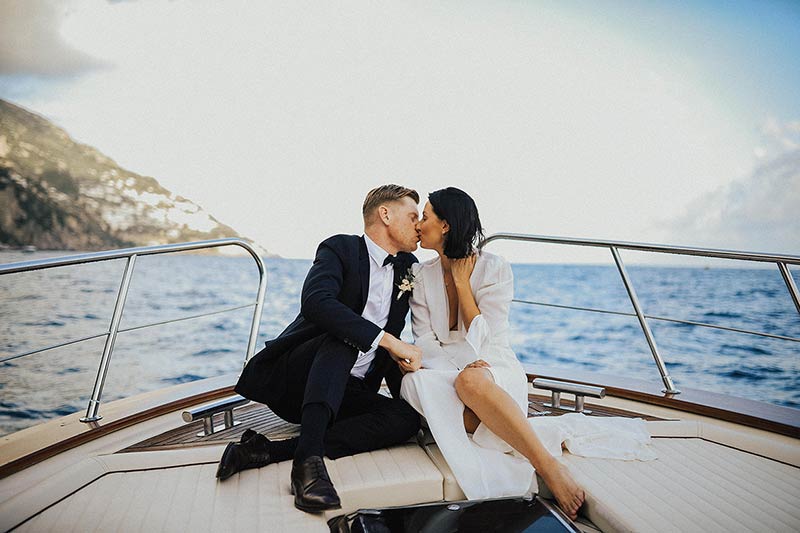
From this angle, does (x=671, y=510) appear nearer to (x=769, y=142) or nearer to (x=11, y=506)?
(x=11, y=506)

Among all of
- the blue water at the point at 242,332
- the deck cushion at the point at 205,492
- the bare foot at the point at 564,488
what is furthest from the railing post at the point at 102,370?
the blue water at the point at 242,332

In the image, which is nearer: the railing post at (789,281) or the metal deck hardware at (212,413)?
the metal deck hardware at (212,413)

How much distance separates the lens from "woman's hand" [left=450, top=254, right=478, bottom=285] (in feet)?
7.09

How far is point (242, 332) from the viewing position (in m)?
18.0

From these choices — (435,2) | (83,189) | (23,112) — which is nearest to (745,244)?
(435,2)

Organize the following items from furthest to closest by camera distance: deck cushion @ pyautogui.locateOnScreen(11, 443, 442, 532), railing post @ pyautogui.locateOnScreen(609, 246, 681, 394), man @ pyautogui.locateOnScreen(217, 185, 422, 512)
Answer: railing post @ pyautogui.locateOnScreen(609, 246, 681, 394)
man @ pyautogui.locateOnScreen(217, 185, 422, 512)
deck cushion @ pyautogui.locateOnScreen(11, 443, 442, 532)

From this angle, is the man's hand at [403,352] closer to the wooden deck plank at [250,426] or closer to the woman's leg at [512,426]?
the woman's leg at [512,426]

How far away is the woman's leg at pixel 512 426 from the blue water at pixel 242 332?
1.19 metres

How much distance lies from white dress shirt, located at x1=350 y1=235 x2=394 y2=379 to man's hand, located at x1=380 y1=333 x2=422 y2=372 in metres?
0.22

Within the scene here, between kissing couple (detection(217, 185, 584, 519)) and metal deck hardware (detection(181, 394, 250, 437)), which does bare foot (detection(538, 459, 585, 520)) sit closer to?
kissing couple (detection(217, 185, 584, 519))

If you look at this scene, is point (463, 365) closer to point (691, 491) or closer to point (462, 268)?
point (462, 268)

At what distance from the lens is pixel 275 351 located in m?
1.94

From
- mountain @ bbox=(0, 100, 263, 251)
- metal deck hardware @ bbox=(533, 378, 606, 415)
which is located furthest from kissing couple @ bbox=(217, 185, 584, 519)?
mountain @ bbox=(0, 100, 263, 251)

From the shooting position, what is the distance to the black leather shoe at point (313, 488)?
141cm
